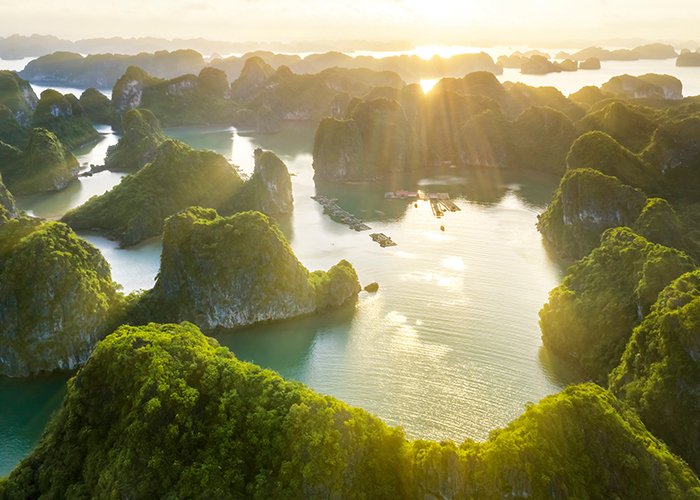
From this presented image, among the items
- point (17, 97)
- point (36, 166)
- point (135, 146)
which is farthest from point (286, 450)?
point (17, 97)

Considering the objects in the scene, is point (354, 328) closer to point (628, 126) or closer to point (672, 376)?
point (672, 376)

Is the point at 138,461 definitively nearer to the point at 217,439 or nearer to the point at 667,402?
the point at 217,439

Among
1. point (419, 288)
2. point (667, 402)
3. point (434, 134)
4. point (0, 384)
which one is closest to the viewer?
point (667, 402)

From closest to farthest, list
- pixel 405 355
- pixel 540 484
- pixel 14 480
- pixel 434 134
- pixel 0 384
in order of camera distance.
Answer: pixel 540 484 < pixel 14 480 < pixel 0 384 < pixel 405 355 < pixel 434 134

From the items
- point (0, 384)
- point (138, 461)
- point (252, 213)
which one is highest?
point (252, 213)

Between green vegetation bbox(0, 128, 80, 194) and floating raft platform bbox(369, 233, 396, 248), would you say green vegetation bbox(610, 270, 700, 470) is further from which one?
green vegetation bbox(0, 128, 80, 194)

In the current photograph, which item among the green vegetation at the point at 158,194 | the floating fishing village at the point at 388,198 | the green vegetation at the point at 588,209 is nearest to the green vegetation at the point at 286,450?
the green vegetation at the point at 588,209

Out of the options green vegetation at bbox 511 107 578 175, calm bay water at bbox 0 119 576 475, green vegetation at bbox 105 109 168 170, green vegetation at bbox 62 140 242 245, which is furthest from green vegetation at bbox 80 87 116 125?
green vegetation at bbox 511 107 578 175

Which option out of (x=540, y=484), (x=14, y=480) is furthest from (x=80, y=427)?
(x=540, y=484)
